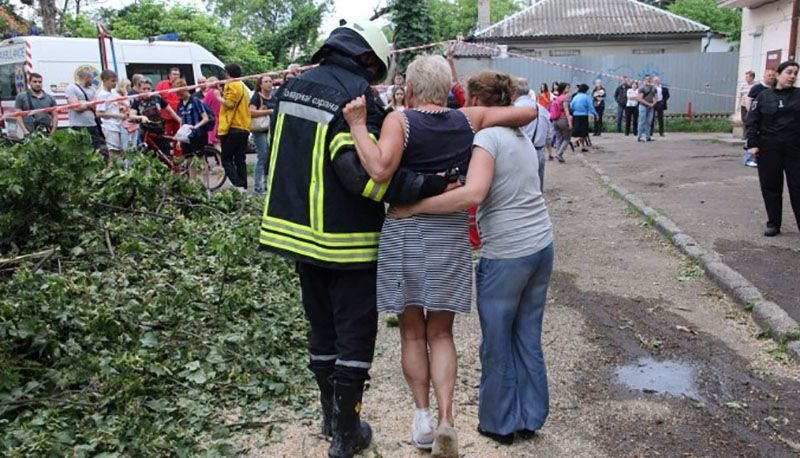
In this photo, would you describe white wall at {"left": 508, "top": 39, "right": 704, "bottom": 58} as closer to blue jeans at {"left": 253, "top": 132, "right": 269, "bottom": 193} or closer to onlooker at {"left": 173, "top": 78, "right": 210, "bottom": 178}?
→ blue jeans at {"left": 253, "top": 132, "right": 269, "bottom": 193}

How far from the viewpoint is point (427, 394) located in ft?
11.3

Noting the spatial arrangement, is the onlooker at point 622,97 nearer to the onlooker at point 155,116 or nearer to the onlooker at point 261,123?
the onlooker at point 261,123

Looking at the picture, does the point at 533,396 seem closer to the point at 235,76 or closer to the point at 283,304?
the point at 283,304

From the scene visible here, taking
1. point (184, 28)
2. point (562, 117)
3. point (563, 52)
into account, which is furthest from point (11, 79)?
point (563, 52)

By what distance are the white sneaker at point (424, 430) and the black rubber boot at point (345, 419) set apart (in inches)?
11.4

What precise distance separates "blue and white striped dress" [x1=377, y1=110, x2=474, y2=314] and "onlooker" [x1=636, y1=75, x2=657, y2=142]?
18501 mm

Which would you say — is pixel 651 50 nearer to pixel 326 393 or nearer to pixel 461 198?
pixel 461 198

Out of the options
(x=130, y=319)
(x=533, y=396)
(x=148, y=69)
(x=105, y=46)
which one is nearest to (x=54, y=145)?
(x=130, y=319)

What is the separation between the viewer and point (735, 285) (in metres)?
6.02

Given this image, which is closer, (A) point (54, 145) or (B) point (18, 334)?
(B) point (18, 334)

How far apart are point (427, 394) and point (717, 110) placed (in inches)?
1025

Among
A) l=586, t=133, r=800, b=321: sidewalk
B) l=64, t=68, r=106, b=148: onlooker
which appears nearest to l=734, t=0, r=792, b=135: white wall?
l=586, t=133, r=800, b=321: sidewalk

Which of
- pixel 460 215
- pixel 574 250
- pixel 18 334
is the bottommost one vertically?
pixel 574 250

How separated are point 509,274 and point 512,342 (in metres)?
0.41
